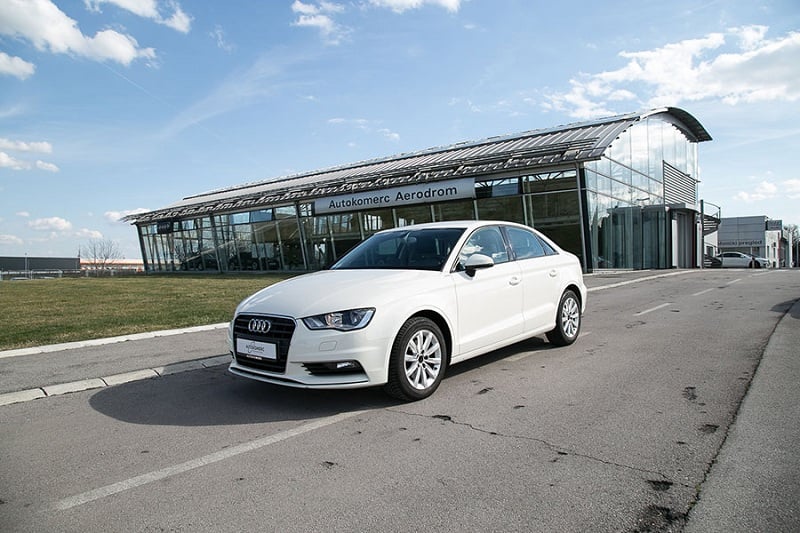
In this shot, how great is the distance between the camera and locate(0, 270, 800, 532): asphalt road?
274 centimetres

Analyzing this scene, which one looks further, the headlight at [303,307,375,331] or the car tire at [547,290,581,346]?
the car tire at [547,290,581,346]

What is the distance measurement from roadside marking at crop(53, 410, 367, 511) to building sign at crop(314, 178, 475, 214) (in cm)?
2151

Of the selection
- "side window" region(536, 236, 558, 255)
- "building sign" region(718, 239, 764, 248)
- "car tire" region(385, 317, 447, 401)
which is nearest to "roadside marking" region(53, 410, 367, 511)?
"car tire" region(385, 317, 447, 401)

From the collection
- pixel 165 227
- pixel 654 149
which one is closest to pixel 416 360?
pixel 654 149

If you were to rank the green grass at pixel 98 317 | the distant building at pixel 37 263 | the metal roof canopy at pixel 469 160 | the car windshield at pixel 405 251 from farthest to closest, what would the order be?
1. the distant building at pixel 37 263
2. the metal roof canopy at pixel 469 160
3. the green grass at pixel 98 317
4. the car windshield at pixel 405 251

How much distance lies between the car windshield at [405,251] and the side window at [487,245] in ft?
0.50

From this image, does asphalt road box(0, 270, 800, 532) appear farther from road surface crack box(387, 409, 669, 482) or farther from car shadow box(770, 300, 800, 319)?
car shadow box(770, 300, 800, 319)

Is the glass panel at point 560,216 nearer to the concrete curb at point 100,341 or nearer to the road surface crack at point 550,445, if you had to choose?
the concrete curb at point 100,341

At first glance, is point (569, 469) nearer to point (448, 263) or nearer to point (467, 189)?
point (448, 263)

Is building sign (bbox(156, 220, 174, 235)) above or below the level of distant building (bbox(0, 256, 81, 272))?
above

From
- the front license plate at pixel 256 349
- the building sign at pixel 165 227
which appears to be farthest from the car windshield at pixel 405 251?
the building sign at pixel 165 227

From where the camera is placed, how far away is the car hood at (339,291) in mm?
4445

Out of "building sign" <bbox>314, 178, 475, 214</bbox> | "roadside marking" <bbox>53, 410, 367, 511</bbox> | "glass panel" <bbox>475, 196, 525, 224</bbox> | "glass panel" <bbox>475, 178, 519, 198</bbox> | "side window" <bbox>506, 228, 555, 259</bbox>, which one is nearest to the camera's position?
"roadside marking" <bbox>53, 410, 367, 511</bbox>

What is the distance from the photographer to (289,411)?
177 inches
